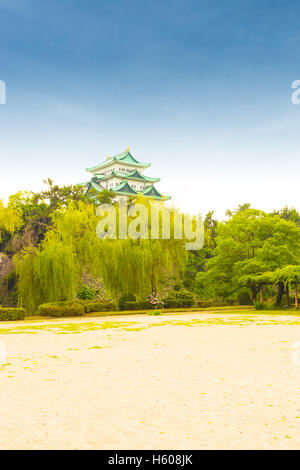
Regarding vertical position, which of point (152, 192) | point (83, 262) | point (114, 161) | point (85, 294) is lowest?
point (85, 294)

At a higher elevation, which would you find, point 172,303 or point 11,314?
point 11,314

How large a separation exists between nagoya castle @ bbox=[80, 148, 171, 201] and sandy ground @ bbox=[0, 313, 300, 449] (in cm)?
4201

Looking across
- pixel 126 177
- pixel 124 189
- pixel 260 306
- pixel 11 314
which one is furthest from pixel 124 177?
pixel 11 314

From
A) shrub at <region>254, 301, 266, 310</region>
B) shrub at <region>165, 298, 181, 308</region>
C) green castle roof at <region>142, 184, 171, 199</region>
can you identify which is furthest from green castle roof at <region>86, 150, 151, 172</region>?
shrub at <region>254, 301, 266, 310</region>

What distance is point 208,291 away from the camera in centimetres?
3059

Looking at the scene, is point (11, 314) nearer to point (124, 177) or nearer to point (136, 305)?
point (136, 305)

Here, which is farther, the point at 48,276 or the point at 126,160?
the point at 126,160

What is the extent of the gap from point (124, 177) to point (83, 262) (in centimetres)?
2985

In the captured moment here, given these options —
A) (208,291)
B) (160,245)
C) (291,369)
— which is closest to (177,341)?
(291,369)

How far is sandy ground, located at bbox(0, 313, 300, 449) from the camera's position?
11.9 feet

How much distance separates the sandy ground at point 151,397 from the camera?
11.9 feet

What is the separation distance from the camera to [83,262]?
2348 centimetres

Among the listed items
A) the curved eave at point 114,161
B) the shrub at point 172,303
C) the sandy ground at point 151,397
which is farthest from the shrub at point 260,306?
the curved eave at point 114,161
